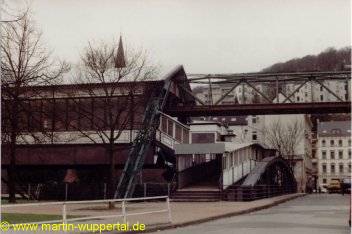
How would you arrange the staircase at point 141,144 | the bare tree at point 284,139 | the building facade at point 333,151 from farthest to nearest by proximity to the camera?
the building facade at point 333,151
the bare tree at point 284,139
the staircase at point 141,144

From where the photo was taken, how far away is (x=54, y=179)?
42.0 m

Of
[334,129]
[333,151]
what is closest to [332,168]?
[333,151]

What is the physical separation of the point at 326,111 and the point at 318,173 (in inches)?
3473

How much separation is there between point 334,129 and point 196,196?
99.7 metres

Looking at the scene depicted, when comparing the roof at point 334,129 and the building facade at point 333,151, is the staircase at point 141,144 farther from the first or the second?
the roof at point 334,129

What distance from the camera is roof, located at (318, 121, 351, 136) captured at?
418 ft

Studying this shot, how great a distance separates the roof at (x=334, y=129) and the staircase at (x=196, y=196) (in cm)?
9733

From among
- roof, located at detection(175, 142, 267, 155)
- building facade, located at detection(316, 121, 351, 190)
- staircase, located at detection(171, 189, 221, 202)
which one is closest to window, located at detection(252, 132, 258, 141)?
building facade, located at detection(316, 121, 351, 190)

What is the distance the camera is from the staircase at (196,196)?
34219 millimetres

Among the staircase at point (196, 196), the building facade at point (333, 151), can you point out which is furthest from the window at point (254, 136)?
the staircase at point (196, 196)

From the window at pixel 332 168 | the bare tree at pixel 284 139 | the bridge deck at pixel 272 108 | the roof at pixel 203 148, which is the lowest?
the window at pixel 332 168

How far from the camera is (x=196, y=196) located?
34625 mm

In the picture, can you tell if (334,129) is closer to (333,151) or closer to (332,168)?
(333,151)

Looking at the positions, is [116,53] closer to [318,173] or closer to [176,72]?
[176,72]
